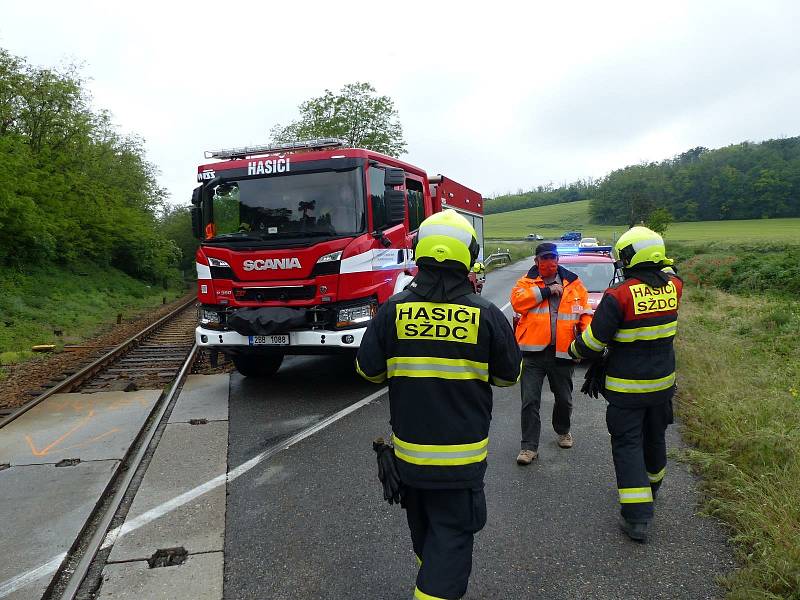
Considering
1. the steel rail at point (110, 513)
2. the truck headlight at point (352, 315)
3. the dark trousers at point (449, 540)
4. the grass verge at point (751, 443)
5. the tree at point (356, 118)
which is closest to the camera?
the dark trousers at point (449, 540)

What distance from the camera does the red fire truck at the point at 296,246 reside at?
20.2 feet

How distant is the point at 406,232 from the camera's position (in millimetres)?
7535

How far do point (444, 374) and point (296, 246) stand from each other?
13.8ft

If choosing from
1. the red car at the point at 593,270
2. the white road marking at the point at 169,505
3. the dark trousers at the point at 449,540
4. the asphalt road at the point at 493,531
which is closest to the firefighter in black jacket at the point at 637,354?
the asphalt road at the point at 493,531

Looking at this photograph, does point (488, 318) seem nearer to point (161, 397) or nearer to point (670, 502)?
point (670, 502)

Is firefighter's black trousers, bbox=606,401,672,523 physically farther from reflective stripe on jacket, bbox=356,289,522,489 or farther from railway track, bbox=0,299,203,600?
railway track, bbox=0,299,203,600

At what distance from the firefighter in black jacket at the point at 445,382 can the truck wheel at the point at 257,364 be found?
545 cm

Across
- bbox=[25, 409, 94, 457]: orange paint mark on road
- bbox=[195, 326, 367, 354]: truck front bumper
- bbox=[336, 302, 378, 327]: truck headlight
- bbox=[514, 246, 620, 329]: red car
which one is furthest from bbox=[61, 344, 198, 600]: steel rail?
bbox=[514, 246, 620, 329]: red car

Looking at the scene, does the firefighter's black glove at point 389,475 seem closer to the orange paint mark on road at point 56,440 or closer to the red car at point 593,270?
the orange paint mark on road at point 56,440

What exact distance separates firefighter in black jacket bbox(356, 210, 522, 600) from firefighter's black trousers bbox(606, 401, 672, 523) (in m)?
1.44

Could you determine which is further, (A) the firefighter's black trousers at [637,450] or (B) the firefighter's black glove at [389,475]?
(A) the firefighter's black trousers at [637,450]

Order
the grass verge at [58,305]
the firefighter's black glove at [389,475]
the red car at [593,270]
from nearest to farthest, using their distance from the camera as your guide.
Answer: the firefighter's black glove at [389,475] < the red car at [593,270] < the grass verge at [58,305]

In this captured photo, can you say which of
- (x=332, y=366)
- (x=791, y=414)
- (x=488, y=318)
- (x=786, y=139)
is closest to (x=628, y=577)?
(x=488, y=318)

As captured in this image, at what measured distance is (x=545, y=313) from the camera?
454 centimetres
